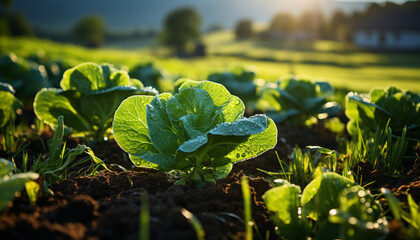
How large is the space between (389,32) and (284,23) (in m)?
19.1

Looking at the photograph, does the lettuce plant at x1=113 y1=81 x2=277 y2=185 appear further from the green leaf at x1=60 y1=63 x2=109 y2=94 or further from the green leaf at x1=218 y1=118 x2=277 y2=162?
A: the green leaf at x1=60 y1=63 x2=109 y2=94

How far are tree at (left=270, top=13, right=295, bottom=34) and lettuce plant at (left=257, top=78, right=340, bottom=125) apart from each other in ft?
195

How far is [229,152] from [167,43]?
58.7 metres

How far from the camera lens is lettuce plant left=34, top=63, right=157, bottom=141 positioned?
8.28 feet

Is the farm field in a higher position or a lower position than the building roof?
higher

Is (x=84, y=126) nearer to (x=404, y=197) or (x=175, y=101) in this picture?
(x=175, y=101)

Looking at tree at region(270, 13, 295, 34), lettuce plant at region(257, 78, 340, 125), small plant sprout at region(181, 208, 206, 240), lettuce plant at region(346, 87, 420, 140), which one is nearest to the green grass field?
lettuce plant at region(257, 78, 340, 125)

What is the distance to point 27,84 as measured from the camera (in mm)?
4223

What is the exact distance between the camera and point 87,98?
2531 millimetres

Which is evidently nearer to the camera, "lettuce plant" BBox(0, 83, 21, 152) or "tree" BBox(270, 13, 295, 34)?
"lettuce plant" BBox(0, 83, 21, 152)

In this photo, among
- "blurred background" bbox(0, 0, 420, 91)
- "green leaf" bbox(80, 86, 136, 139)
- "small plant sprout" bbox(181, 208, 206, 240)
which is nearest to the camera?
"small plant sprout" bbox(181, 208, 206, 240)

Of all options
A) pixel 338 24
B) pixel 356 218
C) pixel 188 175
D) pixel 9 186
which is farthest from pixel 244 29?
pixel 9 186

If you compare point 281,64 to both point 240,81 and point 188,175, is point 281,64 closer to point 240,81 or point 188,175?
point 240,81

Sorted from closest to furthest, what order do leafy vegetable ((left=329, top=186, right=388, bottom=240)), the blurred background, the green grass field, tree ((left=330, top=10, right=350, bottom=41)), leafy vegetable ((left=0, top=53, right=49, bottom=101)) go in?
leafy vegetable ((left=329, top=186, right=388, bottom=240)) < leafy vegetable ((left=0, top=53, right=49, bottom=101)) < the green grass field < the blurred background < tree ((left=330, top=10, right=350, bottom=41))
